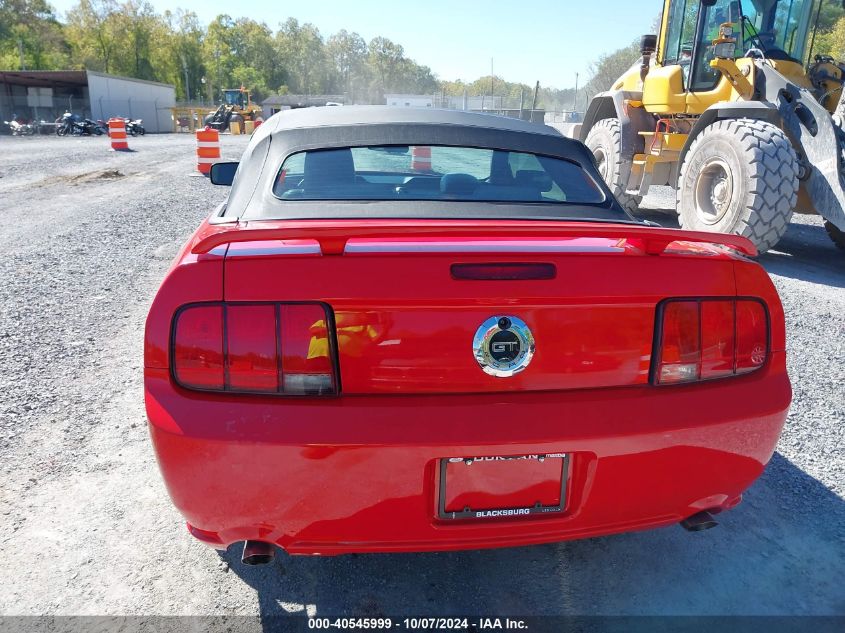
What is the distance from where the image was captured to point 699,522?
193 centimetres

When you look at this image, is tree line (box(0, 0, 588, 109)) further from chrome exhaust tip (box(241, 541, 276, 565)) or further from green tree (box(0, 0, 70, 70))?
chrome exhaust tip (box(241, 541, 276, 565))

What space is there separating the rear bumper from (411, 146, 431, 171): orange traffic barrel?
5.18ft

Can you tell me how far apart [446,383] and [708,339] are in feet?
2.68

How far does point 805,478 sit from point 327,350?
2409 millimetres

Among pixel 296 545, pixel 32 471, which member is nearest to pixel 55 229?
pixel 32 471

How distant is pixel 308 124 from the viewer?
9.37 ft

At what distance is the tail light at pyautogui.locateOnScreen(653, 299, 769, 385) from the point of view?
179 centimetres

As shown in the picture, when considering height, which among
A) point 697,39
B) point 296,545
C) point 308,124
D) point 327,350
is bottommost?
point 296,545

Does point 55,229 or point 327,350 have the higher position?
point 327,350

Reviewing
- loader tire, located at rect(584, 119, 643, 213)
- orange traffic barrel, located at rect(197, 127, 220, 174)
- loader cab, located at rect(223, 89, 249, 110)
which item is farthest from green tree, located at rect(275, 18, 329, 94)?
loader tire, located at rect(584, 119, 643, 213)

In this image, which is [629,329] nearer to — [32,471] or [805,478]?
[805,478]

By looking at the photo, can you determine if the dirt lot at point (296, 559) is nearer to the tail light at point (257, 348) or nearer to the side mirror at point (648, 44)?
the tail light at point (257, 348)

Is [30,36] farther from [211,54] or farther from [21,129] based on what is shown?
[21,129]

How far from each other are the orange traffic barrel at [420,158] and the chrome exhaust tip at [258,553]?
5.94 feet
